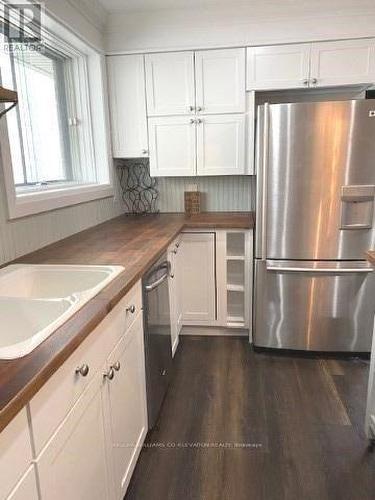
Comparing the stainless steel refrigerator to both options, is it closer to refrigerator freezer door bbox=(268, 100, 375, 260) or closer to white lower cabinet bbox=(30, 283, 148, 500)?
refrigerator freezer door bbox=(268, 100, 375, 260)

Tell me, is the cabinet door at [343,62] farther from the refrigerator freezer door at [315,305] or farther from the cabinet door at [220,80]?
the refrigerator freezer door at [315,305]

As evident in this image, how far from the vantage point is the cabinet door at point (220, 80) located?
2.57 meters

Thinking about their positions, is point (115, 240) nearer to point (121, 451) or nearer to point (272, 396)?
→ point (121, 451)

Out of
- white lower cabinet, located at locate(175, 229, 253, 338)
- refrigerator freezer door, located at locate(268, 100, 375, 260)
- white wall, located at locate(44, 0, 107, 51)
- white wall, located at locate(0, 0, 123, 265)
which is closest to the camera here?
white wall, located at locate(0, 0, 123, 265)

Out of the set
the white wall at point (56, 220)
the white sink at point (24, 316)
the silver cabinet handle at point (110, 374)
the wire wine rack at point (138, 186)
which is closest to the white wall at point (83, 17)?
the white wall at point (56, 220)

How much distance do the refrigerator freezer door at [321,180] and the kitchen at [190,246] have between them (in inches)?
0.5

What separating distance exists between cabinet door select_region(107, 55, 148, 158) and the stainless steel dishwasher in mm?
1238

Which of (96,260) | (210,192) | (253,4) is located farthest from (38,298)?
(253,4)

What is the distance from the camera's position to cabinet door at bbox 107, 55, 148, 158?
269 cm

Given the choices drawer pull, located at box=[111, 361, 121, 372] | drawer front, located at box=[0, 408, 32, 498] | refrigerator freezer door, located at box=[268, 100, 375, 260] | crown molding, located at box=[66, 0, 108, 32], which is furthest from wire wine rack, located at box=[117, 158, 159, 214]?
drawer front, located at box=[0, 408, 32, 498]

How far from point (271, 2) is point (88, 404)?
2.71 meters

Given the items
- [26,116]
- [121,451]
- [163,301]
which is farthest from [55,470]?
[26,116]

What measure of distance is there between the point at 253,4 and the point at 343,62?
0.74 m

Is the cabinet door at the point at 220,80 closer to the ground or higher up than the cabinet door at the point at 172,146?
higher up
